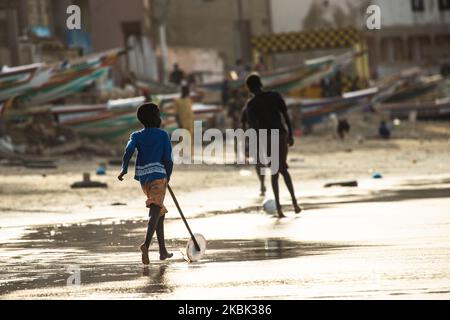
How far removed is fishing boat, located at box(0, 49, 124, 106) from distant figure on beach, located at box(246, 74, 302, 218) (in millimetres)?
19547

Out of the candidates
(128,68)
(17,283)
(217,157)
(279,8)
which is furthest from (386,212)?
(279,8)

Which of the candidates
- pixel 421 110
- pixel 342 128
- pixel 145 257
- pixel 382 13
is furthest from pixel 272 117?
pixel 382 13

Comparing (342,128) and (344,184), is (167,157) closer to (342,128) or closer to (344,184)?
(344,184)

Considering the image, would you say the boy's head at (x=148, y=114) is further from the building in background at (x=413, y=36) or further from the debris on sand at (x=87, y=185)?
the building in background at (x=413, y=36)

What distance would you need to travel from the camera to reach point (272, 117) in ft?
66.1

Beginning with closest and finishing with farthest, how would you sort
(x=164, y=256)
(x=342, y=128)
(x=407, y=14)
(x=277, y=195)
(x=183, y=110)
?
(x=164, y=256) → (x=277, y=195) → (x=183, y=110) → (x=342, y=128) → (x=407, y=14)

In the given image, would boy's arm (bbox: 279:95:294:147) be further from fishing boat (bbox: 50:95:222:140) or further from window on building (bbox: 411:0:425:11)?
window on building (bbox: 411:0:425:11)

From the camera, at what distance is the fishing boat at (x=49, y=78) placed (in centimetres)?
3931

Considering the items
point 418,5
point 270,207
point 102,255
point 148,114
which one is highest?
point 148,114

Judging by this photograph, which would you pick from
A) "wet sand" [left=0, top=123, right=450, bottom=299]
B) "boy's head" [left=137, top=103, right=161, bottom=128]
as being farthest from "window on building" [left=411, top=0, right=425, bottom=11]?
"boy's head" [left=137, top=103, right=161, bottom=128]

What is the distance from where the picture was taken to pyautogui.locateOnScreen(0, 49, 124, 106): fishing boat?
39312mm

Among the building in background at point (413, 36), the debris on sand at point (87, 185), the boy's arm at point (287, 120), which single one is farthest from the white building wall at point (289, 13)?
the boy's arm at point (287, 120)

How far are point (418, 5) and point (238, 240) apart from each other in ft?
235

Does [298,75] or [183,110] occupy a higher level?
[183,110]
